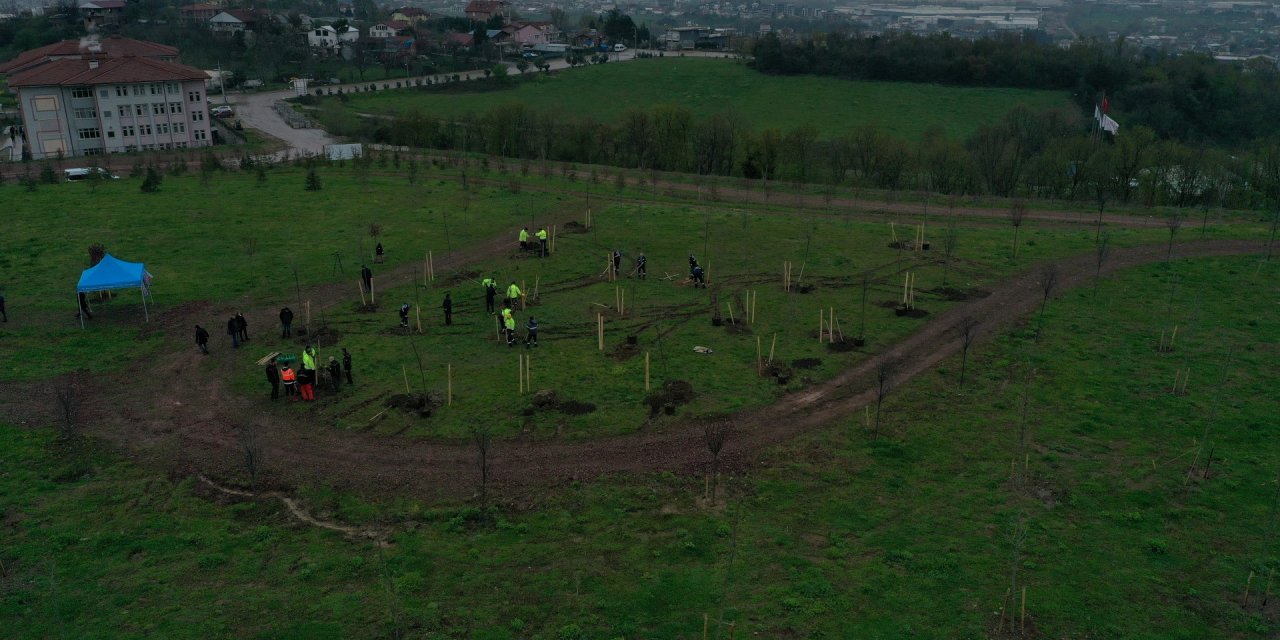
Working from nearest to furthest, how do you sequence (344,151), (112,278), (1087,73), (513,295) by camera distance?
(112,278) → (513,295) → (344,151) → (1087,73)

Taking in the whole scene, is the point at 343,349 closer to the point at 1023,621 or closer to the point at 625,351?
the point at 625,351

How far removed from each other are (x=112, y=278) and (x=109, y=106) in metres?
53.8

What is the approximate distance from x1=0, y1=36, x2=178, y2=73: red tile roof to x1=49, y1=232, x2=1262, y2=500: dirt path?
7175 centimetres

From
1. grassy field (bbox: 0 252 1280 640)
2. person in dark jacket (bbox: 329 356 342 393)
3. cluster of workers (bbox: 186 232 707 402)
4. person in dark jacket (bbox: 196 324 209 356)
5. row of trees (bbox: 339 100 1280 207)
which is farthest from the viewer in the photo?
row of trees (bbox: 339 100 1280 207)

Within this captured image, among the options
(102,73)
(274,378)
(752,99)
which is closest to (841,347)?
(274,378)

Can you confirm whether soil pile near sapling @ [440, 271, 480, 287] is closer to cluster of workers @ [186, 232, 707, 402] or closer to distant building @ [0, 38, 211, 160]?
cluster of workers @ [186, 232, 707, 402]

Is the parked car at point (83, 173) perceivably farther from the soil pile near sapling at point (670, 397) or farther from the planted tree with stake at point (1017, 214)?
the planted tree with stake at point (1017, 214)

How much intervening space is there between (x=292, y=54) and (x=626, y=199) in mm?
101461

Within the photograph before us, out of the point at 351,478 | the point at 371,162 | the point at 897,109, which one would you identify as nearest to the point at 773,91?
the point at 897,109

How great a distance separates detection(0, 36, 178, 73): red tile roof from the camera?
90.1 metres

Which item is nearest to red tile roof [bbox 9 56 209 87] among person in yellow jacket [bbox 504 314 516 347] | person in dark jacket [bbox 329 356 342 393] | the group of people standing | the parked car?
the parked car

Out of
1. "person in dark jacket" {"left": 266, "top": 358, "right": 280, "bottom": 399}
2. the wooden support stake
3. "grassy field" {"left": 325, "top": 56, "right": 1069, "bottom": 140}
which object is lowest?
the wooden support stake

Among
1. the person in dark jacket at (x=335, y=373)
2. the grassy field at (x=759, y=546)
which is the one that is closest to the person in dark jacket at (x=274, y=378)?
the person in dark jacket at (x=335, y=373)

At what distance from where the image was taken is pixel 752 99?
11688 centimetres
